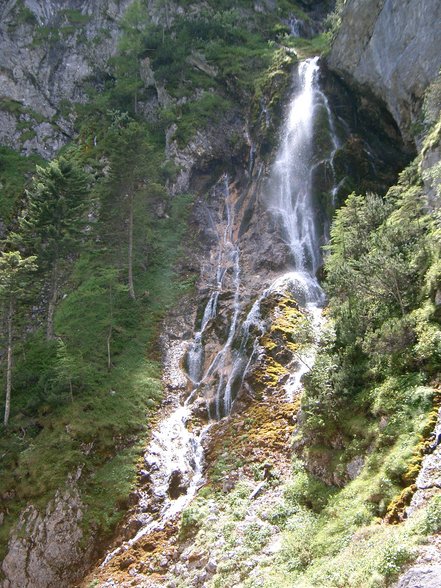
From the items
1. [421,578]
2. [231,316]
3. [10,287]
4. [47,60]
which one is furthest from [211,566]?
[47,60]

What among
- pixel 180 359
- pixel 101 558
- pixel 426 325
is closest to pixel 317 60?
pixel 180 359

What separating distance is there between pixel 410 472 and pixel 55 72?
52171 mm

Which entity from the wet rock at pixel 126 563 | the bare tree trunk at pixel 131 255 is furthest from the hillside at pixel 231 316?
the bare tree trunk at pixel 131 255

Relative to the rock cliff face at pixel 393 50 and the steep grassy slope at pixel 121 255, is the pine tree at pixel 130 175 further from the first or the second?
the rock cliff face at pixel 393 50

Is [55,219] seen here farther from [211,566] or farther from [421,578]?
[421,578]

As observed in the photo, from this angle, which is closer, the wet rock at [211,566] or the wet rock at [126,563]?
the wet rock at [211,566]

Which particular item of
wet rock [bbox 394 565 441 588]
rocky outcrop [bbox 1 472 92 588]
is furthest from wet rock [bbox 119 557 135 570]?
wet rock [bbox 394 565 441 588]

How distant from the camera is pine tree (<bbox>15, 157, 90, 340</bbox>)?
83.6 feet

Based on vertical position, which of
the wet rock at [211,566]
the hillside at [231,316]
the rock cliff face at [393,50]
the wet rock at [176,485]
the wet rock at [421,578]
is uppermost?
the rock cliff face at [393,50]

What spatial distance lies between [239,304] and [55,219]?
11253 mm

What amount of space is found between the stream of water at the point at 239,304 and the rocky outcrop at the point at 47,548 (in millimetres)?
1393

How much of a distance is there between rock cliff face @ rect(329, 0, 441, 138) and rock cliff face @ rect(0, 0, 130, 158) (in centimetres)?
2738

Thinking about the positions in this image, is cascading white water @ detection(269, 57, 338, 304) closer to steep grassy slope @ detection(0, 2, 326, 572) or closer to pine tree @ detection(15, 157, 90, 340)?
steep grassy slope @ detection(0, 2, 326, 572)

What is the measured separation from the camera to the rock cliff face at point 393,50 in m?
26.4
